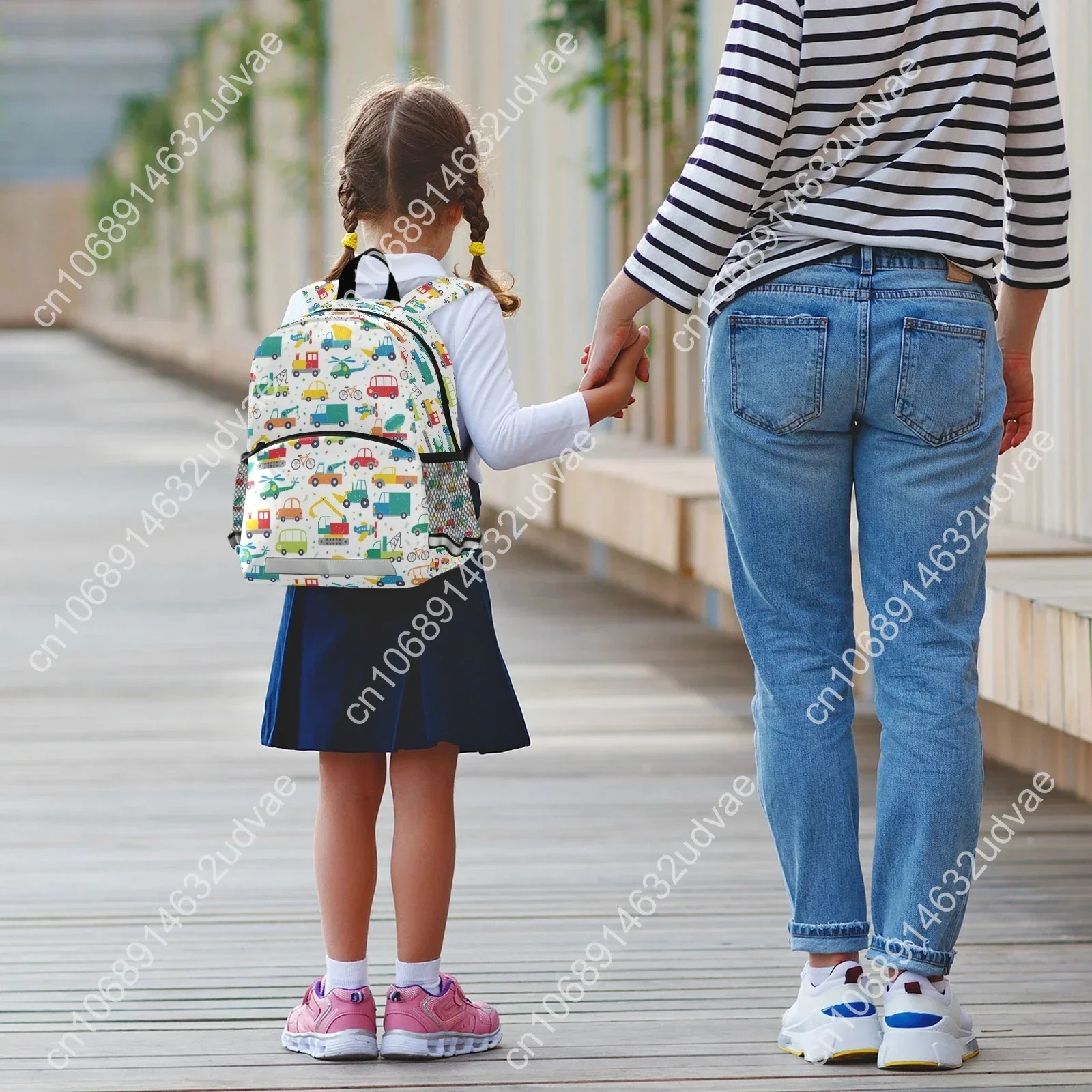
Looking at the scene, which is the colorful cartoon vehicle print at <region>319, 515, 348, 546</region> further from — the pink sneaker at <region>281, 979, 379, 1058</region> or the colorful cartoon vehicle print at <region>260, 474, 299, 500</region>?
the pink sneaker at <region>281, 979, 379, 1058</region>

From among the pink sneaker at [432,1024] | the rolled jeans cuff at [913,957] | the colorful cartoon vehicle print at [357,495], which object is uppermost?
the colorful cartoon vehicle print at [357,495]

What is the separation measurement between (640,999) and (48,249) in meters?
47.1

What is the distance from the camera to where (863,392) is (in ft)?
6.57

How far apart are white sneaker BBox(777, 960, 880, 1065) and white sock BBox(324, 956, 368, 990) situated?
476 millimetres

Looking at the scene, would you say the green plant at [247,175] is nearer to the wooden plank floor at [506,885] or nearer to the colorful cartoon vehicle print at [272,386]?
the wooden plank floor at [506,885]

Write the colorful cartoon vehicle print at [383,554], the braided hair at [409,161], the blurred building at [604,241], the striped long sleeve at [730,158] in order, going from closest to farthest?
the striped long sleeve at [730,158]
the colorful cartoon vehicle print at [383,554]
the braided hair at [409,161]
the blurred building at [604,241]

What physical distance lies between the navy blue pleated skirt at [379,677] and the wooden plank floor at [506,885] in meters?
0.36

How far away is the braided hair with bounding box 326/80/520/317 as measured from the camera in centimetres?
215

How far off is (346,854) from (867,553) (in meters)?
0.65

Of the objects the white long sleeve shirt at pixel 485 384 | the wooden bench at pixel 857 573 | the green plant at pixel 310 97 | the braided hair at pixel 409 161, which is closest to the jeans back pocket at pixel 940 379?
the white long sleeve shirt at pixel 485 384

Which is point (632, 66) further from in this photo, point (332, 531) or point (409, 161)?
point (332, 531)

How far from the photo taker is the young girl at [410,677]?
6.97ft

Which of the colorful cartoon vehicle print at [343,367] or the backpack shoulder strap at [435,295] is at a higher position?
the backpack shoulder strap at [435,295]

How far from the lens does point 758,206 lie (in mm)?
2049
